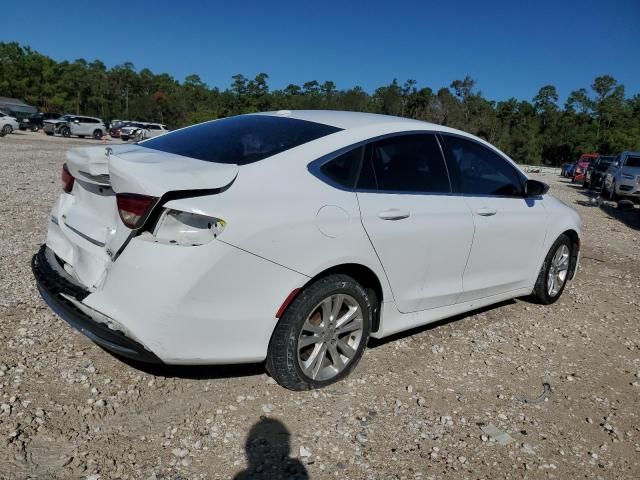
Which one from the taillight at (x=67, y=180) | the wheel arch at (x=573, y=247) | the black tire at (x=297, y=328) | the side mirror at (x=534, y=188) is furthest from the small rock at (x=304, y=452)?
the wheel arch at (x=573, y=247)

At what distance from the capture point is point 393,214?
10.6 ft

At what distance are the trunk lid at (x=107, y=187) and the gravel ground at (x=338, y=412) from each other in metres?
0.73

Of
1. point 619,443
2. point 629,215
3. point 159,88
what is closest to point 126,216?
point 619,443

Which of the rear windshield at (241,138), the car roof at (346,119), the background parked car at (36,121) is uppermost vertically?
the car roof at (346,119)

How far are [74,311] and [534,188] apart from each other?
144 inches

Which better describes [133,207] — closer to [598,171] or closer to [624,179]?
[624,179]

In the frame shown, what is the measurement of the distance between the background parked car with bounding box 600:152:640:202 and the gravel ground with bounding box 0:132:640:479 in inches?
583

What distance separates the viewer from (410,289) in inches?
137

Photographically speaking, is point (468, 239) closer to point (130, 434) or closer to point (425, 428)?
point (425, 428)

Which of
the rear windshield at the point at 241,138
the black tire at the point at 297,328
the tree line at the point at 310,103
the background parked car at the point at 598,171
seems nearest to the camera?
the black tire at the point at 297,328

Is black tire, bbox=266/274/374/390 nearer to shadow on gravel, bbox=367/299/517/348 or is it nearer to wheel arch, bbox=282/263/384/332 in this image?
wheel arch, bbox=282/263/384/332

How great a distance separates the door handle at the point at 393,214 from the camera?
3.18 metres

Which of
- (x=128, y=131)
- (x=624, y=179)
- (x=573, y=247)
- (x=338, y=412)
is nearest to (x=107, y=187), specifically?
(x=338, y=412)

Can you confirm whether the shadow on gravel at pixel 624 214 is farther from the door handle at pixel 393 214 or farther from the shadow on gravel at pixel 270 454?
the shadow on gravel at pixel 270 454
